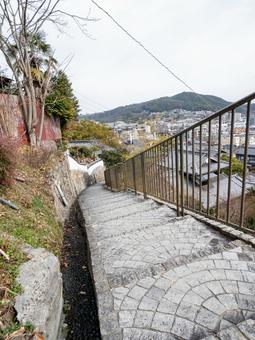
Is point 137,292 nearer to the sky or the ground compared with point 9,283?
nearer to the ground

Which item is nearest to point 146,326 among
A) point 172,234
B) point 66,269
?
point 172,234

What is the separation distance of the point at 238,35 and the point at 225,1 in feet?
11.2

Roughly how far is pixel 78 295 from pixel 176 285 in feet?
3.59

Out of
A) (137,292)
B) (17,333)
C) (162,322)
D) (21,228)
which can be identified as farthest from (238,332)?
(21,228)

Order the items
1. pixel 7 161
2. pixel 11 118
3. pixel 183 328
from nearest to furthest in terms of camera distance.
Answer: pixel 183 328 → pixel 7 161 → pixel 11 118

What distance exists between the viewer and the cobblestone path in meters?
1.09

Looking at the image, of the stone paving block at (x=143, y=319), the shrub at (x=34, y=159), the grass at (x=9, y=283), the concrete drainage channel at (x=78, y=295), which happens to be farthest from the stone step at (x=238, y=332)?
the shrub at (x=34, y=159)

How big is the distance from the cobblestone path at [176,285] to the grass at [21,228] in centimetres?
54

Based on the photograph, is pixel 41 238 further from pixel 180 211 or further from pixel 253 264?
pixel 253 264

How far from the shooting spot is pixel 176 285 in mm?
1399

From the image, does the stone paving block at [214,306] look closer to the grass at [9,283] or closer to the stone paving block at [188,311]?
the stone paving block at [188,311]

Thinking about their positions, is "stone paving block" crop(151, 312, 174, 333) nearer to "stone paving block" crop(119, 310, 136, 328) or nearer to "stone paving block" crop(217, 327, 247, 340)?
"stone paving block" crop(119, 310, 136, 328)

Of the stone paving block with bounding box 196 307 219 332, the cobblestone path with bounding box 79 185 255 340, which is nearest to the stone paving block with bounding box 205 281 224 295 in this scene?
the cobblestone path with bounding box 79 185 255 340

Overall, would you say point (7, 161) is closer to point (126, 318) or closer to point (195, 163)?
point (126, 318)
